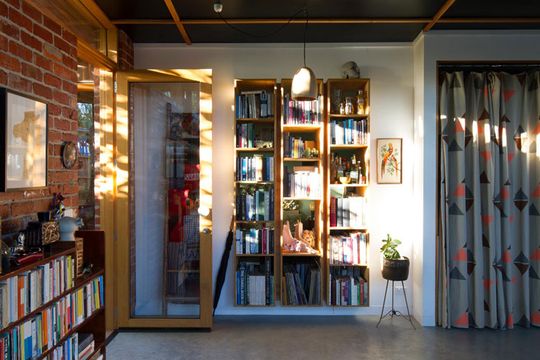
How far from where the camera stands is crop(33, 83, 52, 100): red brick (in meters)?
2.61

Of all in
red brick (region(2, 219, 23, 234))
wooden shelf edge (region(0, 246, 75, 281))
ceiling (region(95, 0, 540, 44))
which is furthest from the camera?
ceiling (region(95, 0, 540, 44))

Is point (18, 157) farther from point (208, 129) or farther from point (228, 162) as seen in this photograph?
point (228, 162)

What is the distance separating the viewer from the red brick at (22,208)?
2391 millimetres

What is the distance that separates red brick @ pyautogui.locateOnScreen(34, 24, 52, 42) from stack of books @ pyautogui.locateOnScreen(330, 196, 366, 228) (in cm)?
276

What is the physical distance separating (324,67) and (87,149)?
97.5 inches

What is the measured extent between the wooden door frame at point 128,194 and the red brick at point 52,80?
3.98 feet

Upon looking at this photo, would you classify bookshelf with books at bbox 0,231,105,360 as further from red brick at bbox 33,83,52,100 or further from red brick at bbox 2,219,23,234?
red brick at bbox 33,83,52,100

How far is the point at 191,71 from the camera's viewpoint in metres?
4.02

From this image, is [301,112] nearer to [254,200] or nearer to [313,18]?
[313,18]

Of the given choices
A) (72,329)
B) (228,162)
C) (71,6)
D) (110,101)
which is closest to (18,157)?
(72,329)

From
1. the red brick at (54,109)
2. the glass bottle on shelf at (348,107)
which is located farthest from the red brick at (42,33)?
the glass bottle on shelf at (348,107)

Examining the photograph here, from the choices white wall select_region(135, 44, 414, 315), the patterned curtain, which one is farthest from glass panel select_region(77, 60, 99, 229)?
the patterned curtain

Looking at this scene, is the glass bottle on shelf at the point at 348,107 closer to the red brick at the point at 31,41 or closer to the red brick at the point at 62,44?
the red brick at the point at 62,44

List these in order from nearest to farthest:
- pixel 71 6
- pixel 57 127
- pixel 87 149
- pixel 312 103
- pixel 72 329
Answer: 1. pixel 72 329
2. pixel 57 127
3. pixel 71 6
4. pixel 87 149
5. pixel 312 103
